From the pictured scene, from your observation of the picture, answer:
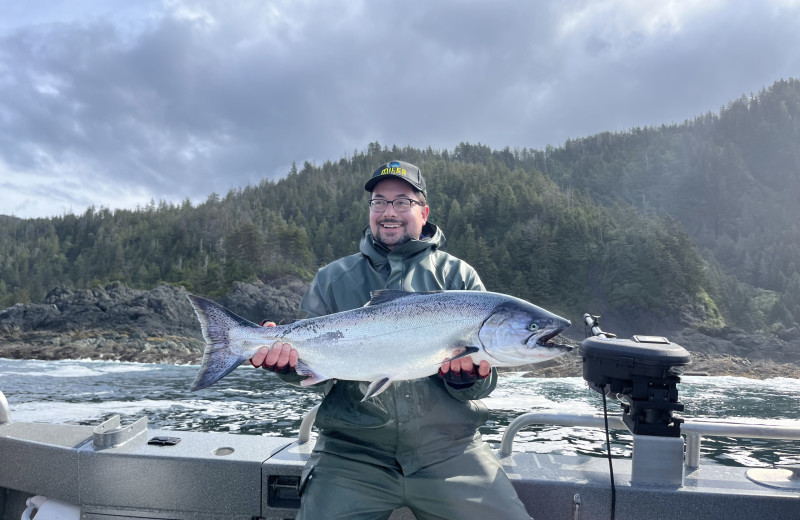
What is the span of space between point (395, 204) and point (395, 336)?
1.22m

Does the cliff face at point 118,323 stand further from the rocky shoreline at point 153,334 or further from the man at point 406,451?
the man at point 406,451

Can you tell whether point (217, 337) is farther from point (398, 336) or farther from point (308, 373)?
point (398, 336)

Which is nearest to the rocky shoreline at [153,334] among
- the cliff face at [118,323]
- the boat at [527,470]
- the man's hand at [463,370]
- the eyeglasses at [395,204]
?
the cliff face at [118,323]

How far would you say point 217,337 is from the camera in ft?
10.6

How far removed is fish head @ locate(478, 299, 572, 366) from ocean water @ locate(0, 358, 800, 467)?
60.2 inches

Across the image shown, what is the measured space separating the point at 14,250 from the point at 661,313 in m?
138

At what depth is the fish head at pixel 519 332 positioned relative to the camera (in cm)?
297

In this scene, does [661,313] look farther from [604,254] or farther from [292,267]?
[292,267]

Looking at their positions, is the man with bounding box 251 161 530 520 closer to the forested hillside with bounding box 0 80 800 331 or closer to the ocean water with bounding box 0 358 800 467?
the ocean water with bounding box 0 358 800 467

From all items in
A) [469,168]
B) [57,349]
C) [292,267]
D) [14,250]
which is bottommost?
[57,349]

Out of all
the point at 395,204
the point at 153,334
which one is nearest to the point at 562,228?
the point at 153,334

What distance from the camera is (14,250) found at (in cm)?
13362

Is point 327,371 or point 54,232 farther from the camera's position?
point 54,232

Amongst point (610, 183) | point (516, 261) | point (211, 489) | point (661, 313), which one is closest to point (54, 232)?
point (516, 261)
